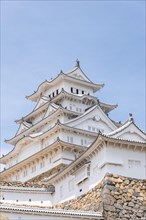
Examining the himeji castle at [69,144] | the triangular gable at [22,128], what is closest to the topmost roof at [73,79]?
the himeji castle at [69,144]

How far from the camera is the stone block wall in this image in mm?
28547

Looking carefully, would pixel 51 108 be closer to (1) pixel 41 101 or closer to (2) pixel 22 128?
(1) pixel 41 101

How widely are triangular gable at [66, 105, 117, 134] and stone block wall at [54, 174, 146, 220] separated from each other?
16.0 meters

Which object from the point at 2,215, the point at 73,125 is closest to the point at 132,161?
the point at 2,215

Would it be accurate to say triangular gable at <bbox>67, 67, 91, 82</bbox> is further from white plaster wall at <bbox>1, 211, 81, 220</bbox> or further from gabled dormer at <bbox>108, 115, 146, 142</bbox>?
white plaster wall at <bbox>1, 211, 81, 220</bbox>

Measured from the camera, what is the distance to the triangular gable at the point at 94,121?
46250 millimetres

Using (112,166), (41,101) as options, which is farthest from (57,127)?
(112,166)

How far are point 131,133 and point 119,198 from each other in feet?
16.5

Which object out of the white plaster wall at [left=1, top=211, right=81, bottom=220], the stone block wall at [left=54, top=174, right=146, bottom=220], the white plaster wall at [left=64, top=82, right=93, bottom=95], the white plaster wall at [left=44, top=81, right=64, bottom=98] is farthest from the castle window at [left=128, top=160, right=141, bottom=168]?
A: the white plaster wall at [left=44, top=81, right=64, bottom=98]

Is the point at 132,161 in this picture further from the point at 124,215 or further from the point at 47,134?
the point at 47,134

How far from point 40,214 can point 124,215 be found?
4.93 metres

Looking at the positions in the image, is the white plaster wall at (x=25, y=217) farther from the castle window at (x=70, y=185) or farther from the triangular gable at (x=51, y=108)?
the triangular gable at (x=51, y=108)

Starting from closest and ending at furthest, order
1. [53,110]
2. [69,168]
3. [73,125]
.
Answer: [69,168], [73,125], [53,110]

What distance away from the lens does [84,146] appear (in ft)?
144
